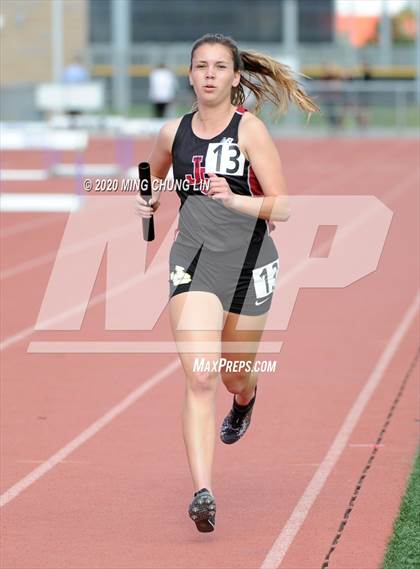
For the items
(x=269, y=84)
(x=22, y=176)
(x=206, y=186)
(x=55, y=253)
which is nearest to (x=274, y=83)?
(x=269, y=84)

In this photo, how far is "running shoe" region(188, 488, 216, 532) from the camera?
5.35 m

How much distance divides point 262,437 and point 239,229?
191 centimetres

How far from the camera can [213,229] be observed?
571 centimetres

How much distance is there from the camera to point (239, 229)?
572 centimetres

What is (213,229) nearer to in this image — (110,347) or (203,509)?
(203,509)

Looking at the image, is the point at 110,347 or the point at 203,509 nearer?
the point at 203,509

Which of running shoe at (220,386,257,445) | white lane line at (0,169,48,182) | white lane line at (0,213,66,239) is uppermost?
running shoe at (220,386,257,445)

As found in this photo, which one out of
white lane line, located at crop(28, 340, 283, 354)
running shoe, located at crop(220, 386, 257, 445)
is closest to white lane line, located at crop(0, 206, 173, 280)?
white lane line, located at crop(28, 340, 283, 354)

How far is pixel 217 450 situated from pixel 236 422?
0.70 metres

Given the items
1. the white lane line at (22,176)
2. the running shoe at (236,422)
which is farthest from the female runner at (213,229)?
the white lane line at (22,176)

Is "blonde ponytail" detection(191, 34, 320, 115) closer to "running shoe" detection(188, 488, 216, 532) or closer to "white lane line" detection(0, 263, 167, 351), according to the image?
"running shoe" detection(188, 488, 216, 532)

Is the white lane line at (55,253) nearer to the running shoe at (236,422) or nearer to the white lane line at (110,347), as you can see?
the white lane line at (110,347)

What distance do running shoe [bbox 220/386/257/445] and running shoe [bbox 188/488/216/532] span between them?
1.06 m

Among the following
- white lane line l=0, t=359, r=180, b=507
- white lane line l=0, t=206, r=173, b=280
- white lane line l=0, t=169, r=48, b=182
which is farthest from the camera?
white lane line l=0, t=169, r=48, b=182
